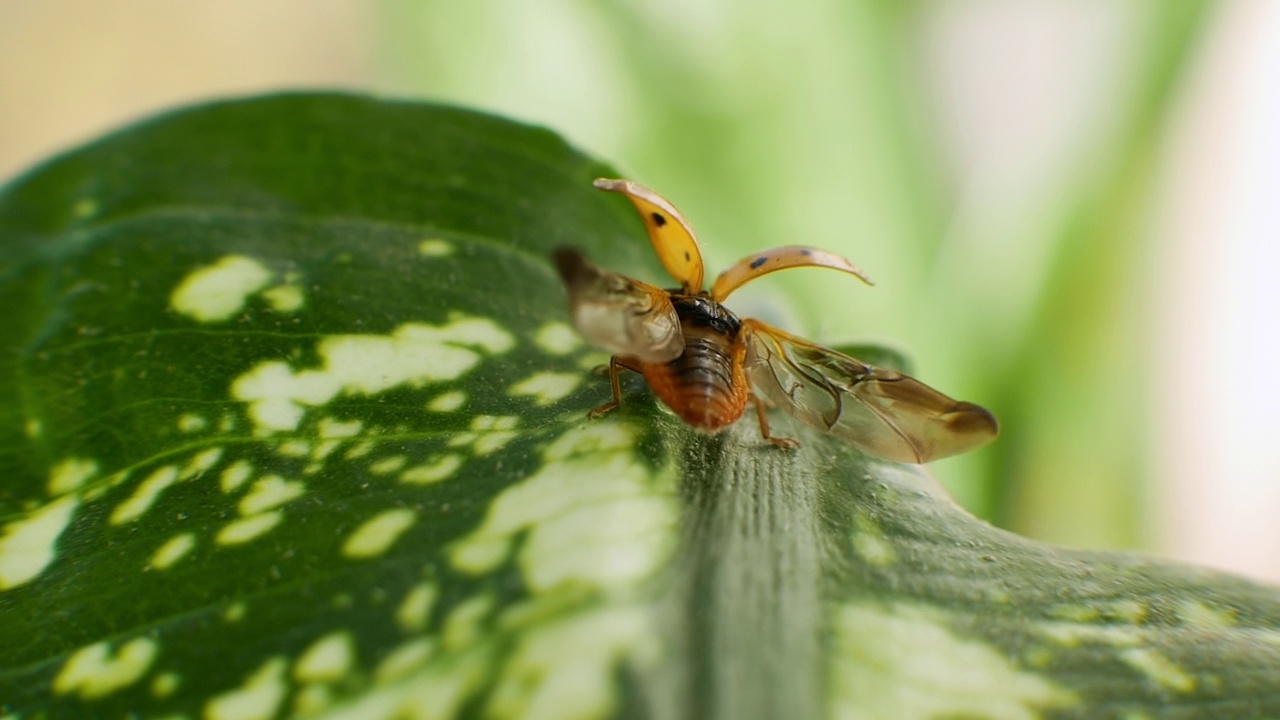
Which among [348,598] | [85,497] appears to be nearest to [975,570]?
[348,598]

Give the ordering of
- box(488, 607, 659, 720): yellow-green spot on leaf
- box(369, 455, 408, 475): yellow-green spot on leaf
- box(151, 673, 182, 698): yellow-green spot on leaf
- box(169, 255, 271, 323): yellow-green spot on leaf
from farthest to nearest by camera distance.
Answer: box(169, 255, 271, 323): yellow-green spot on leaf → box(369, 455, 408, 475): yellow-green spot on leaf → box(151, 673, 182, 698): yellow-green spot on leaf → box(488, 607, 659, 720): yellow-green spot on leaf

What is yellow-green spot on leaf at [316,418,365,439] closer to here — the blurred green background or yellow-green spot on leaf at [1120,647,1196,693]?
yellow-green spot on leaf at [1120,647,1196,693]

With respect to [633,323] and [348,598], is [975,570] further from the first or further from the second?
[348,598]

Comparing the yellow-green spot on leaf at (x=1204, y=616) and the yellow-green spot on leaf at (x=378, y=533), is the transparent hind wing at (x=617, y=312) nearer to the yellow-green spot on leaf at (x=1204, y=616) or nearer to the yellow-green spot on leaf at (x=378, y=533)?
the yellow-green spot on leaf at (x=378, y=533)

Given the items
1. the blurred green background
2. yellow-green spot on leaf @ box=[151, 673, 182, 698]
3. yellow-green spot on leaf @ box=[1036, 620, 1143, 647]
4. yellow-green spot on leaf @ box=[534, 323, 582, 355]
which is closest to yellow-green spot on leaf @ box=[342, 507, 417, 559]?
yellow-green spot on leaf @ box=[151, 673, 182, 698]

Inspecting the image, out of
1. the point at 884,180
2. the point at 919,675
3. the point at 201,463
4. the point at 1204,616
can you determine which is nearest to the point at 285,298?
the point at 201,463
